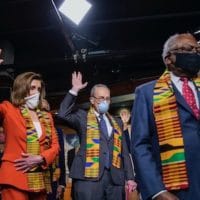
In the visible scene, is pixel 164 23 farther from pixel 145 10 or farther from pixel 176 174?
pixel 176 174

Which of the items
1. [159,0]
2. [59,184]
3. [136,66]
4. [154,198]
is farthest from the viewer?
[136,66]

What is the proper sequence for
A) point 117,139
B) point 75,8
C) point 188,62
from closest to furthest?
point 188,62 → point 117,139 → point 75,8

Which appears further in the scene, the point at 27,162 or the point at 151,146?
the point at 27,162

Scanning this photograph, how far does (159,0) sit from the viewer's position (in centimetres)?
719

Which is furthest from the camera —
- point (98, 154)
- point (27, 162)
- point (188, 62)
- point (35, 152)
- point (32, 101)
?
point (98, 154)

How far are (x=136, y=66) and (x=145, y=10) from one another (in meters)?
1.45

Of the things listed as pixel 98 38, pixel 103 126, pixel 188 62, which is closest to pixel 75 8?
pixel 98 38

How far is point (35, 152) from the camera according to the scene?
3.33 metres

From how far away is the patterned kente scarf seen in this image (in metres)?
2.11

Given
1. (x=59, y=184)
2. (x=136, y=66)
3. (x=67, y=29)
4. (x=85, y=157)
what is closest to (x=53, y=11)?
(x=67, y=29)

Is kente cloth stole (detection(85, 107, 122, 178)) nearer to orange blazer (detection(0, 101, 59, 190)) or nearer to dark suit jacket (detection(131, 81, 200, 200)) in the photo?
orange blazer (detection(0, 101, 59, 190))

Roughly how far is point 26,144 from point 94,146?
1018 mm

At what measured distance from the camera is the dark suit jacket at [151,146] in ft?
6.84

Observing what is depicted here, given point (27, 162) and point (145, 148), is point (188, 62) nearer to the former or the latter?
point (145, 148)
